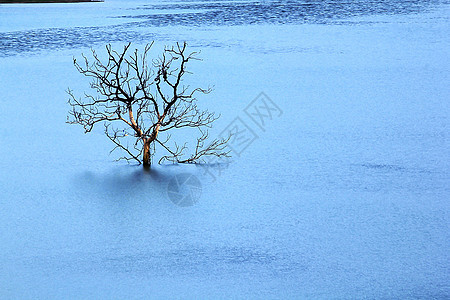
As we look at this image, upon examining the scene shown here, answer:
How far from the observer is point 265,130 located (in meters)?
6.30

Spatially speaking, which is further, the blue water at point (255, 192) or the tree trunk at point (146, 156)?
the tree trunk at point (146, 156)

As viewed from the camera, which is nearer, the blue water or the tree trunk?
the blue water

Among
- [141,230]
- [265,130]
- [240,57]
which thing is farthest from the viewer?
[240,57]

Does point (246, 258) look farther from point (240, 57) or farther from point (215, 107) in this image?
point (240, 57)

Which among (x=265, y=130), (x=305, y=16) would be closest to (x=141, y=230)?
(x=265, y=130)

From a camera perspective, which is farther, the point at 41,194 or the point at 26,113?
the point at 26,113

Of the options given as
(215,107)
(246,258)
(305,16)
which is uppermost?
(246,258)

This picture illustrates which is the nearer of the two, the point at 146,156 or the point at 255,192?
the point at 255,192

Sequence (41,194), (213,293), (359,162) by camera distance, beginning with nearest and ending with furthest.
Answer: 1. (213,293)
2. (41,194)
3. (359,162)

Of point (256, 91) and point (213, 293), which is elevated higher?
point (213, 293)

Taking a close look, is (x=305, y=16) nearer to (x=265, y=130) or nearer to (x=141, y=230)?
(x=265, y=130)

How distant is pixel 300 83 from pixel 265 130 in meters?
1.82

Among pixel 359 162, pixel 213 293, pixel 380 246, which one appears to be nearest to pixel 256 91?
pixel 359 162

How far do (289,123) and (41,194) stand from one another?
2.33 m
